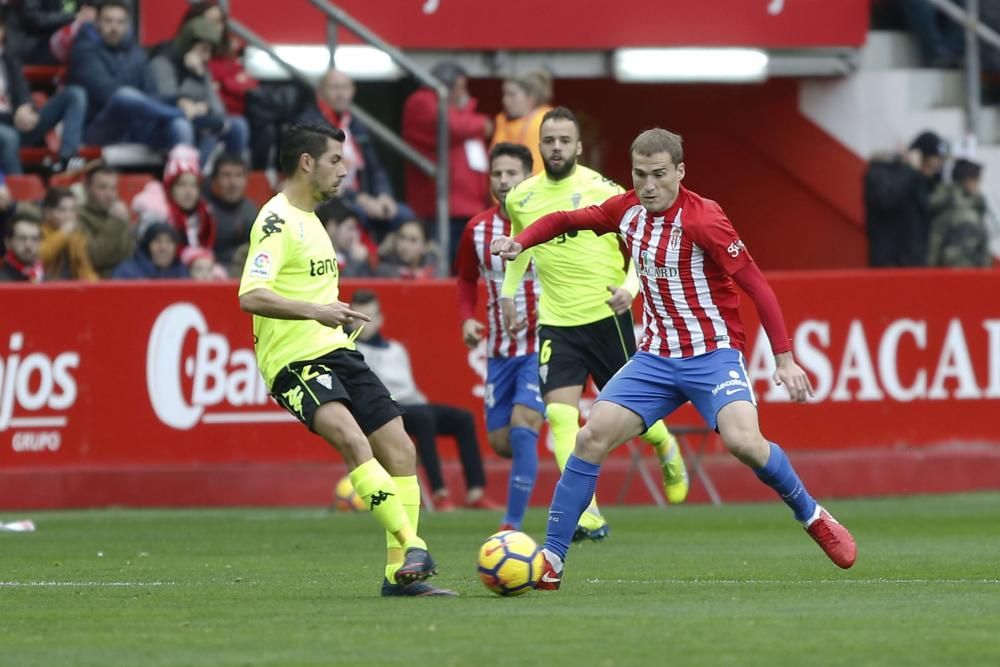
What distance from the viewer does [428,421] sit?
55.2ft

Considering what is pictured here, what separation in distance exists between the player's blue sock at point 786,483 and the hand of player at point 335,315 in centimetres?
208

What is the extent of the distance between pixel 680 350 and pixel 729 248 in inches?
21.4

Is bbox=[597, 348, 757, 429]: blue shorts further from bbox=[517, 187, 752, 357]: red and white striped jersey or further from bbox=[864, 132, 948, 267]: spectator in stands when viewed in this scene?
bbox=[864, 132, 948, 267]: spectator in stands

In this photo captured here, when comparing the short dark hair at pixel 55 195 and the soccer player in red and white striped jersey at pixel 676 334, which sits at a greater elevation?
the short dark hair at pixel 55 195

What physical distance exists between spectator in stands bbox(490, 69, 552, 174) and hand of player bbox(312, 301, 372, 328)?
9.69m

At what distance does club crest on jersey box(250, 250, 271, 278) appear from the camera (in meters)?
9.52

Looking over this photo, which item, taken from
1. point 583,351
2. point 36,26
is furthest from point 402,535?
point 36,26

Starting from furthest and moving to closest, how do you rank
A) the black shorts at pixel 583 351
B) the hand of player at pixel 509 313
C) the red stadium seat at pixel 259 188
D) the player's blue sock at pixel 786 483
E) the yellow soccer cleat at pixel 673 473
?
the red stadium seat at pixel 259 188 → the hand of player at pixel 509 313 → the black shorts at pixel 583 351 → the yellow soccer cleat at pixel 673 473 → the player's blue sock at pixel 786 483

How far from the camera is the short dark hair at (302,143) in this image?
388 inches

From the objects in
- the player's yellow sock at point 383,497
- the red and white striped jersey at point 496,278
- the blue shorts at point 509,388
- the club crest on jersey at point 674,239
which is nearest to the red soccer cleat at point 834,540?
the club crest on jersey at point 674,239

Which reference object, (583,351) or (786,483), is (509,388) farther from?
(786,483)

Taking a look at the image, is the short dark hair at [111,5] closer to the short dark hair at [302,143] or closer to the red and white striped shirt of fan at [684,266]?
the short dark hair at [302,143]

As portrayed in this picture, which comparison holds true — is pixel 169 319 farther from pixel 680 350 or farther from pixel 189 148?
pixel 680 350

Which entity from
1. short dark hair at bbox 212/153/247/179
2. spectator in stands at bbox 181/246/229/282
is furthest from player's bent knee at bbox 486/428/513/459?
short dark hair at bbox 212/153/247/179
